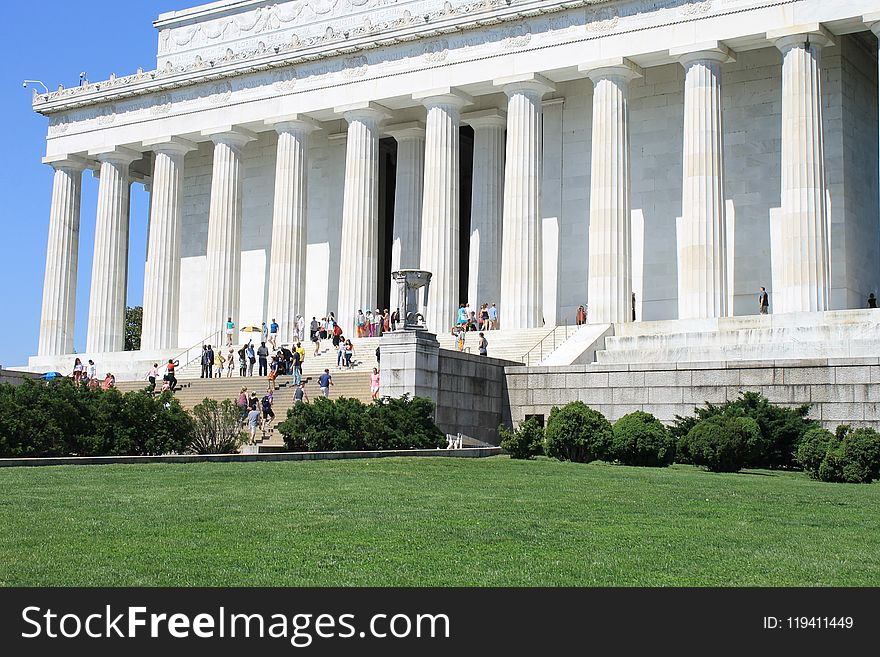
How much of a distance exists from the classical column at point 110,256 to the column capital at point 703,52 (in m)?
30.7

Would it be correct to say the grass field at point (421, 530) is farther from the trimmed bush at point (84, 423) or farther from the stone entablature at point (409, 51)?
the stone entablature at point (409, 51)

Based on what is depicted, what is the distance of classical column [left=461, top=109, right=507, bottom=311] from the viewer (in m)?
56.8

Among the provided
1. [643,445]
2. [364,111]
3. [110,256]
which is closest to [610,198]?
[364,111]

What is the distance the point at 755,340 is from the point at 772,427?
10212mm

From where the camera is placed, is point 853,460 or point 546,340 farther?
point 546,340

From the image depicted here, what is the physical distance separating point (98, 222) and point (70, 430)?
121 ft

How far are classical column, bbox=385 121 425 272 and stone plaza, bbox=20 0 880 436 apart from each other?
0.46ft

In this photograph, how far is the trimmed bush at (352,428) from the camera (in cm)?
3153

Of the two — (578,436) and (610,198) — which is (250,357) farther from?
(578,436)

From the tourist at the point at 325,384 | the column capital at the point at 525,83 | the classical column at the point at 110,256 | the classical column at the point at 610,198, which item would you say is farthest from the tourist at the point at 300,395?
the classical column at the point at 110,256

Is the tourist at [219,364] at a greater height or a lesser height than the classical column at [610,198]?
lesser

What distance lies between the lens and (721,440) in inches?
1126

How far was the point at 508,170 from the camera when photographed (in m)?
52.9

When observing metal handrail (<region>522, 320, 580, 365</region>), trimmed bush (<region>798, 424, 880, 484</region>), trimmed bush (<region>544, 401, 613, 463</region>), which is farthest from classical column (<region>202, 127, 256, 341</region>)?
trimmed bush (<region>798, 424, 880, 484</region>)
